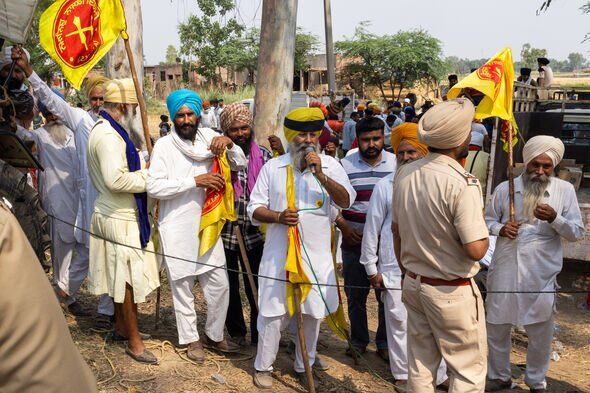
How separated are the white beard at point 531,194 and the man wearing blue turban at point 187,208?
2178 mm

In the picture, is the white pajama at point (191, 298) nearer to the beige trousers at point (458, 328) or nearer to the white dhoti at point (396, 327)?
the white dhoti at point (396, 327)

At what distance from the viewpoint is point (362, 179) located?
4.98 metres

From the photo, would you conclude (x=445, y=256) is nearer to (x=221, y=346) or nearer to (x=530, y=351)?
(x=530, y=351)

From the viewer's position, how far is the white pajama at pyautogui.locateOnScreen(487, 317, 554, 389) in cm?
455

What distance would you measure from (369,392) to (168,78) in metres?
50.1

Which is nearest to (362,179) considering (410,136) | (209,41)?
(410,136)

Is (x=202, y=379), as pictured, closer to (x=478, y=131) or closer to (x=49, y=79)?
(x=478, y=131)

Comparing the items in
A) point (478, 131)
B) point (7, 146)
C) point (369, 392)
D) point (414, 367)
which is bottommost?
point (369, 392)

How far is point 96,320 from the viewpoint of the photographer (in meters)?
5.40

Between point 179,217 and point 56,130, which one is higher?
point 56,130

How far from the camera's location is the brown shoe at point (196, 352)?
4.67 metres

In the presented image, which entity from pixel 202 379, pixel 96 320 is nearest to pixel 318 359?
pixel 202 379

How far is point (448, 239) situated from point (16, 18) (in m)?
2.47

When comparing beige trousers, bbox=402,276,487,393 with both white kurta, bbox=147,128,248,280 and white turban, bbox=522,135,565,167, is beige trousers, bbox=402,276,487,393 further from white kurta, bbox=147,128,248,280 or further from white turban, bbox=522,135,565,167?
white kurta, bbox=147,128,248,280
